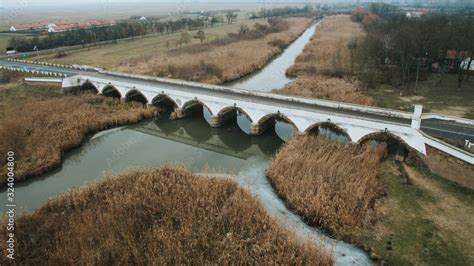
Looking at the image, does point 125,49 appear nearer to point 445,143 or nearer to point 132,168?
point 132,168

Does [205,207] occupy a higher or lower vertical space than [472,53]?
lower

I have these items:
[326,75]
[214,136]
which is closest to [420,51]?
[326,75]

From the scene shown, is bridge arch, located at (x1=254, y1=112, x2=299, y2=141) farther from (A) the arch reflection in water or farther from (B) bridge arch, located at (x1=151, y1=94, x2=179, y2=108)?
(B) bridge arch, located at (x1=151, y1=94, x2=179, y2=108)

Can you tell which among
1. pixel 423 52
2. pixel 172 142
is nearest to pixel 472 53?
pixel 423 52

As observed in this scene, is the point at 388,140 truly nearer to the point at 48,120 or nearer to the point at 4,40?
the point at 48,120

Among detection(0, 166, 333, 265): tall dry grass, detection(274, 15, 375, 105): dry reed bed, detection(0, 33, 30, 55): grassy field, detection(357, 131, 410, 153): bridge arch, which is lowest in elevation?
detection(0, 166, 333, 265): tall dry grass

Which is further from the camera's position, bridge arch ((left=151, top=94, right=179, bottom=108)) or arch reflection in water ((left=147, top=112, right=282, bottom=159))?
bridge arch ((left=151, top=94, right=179, bottom=108))

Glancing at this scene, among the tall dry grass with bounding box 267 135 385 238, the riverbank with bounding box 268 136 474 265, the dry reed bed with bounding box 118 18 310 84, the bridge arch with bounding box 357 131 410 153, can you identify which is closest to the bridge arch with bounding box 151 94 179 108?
the dry reed bed with bounding box 118 18 310 84
